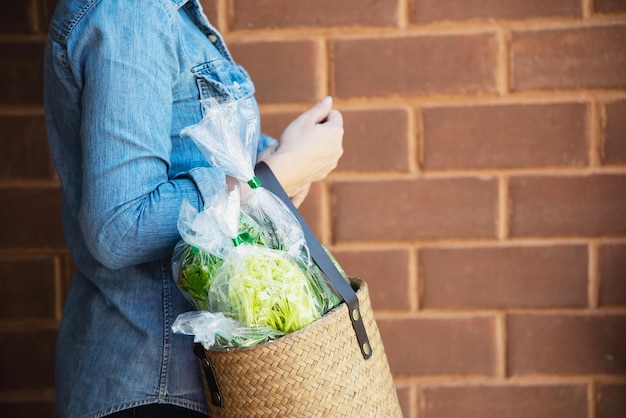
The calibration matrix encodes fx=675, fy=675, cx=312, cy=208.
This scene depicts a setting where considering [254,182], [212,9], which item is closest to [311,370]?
[254,182]

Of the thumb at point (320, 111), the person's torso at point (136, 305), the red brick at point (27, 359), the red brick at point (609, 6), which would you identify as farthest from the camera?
the red brick at point (27, 359)

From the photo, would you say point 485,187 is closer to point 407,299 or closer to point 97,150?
point 407,299

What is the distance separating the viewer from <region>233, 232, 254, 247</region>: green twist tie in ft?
2.46

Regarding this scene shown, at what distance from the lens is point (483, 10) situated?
1.26 m

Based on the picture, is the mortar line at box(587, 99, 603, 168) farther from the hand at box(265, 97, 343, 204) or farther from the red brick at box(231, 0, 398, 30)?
the hand at box(265, 97, 343, 204)

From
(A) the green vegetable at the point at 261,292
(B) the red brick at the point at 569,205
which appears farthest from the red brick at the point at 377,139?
(A) the green vegetable at the point at 261,292

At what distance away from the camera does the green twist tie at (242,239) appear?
0.75m

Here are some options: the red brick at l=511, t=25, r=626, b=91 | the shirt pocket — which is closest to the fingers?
the shirt pocket

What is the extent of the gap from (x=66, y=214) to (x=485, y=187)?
751 millimetres

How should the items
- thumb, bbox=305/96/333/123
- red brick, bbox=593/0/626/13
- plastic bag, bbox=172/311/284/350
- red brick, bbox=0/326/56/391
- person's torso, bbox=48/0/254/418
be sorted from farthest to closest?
red brick, bbox=0/326/56/391, red brick, bbox=593/0/626/13, thumb, bbox=305/96/333/123, person's torso, bbox=48/0/254/418, plastic bag, bbox=172/311/284/350

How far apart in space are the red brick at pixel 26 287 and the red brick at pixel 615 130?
3.58 feet

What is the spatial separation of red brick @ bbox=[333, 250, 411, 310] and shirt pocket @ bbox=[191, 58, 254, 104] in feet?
1.54

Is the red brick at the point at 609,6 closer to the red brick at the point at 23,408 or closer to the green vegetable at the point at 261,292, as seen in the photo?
the green vegetable at the point at 261,292

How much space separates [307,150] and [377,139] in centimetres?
40
